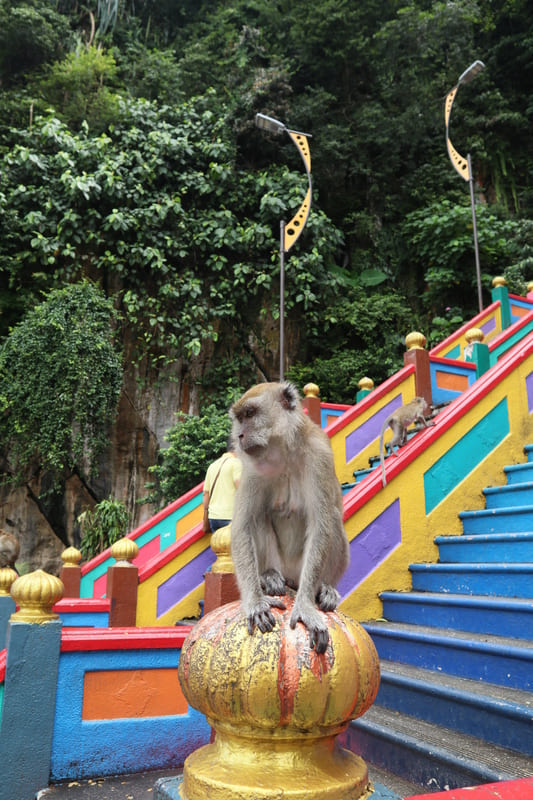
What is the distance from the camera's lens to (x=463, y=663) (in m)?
3.10

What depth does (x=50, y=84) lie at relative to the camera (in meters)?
13.8

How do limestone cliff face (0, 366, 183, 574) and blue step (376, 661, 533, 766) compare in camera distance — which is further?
limestone cliff face (0, 366, 183, 574)

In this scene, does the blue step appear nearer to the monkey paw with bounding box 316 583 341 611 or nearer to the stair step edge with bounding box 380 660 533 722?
the stair step edge with bounding box 380 660 533 722

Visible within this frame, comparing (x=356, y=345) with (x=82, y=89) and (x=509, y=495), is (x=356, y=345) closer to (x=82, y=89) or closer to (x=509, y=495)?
(x=509, y=495)

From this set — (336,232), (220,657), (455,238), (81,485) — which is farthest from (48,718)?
(455,238)

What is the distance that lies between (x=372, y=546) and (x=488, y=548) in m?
0.83

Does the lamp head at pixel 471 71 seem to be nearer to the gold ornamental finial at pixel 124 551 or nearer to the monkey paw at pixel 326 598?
the gold ornamental finial at pixel 124 551

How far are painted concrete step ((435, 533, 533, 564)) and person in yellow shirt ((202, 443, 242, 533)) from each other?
1.81 metres

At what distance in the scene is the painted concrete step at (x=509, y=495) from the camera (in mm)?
4383

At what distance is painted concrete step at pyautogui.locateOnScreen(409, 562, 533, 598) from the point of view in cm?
347

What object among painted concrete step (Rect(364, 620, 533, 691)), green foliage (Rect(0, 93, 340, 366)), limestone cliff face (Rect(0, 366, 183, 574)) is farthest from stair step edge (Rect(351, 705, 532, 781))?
green foliage (Rect(0, 93, 340, 366))

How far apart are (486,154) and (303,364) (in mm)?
8218

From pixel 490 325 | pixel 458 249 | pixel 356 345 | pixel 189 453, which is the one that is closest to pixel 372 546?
pixel 189 453

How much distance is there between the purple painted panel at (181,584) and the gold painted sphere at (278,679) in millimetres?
4212
